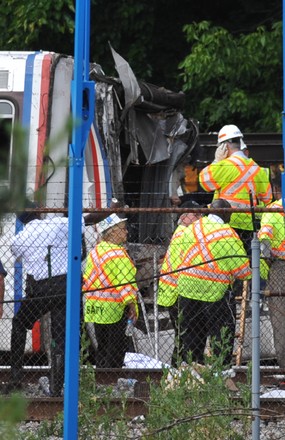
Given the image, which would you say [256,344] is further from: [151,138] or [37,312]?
[151,138]

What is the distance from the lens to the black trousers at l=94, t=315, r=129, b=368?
9.83 metres

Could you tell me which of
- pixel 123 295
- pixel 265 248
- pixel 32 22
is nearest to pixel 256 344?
pixel 123 295

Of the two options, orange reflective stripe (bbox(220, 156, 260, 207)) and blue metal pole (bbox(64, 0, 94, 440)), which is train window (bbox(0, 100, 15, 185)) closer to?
blue metal pole (bbox(64, 0, 94, 440))

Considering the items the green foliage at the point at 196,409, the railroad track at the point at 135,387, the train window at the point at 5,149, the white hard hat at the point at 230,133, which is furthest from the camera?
the white hard hat at the point at 230,133

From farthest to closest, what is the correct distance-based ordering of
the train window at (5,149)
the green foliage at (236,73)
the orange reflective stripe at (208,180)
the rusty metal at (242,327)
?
the green foliage at (236,73) → the orange reflective stripe at (208,180) → the rusty metal at (242,327) → the train window at (5,149)

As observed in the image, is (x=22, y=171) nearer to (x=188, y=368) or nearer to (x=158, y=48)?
(x=188, y=368)

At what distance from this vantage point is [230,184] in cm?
1116

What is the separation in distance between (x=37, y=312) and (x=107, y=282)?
0.61m

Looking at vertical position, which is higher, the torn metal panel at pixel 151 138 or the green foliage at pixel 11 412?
the torn metal panel at pixel 151 138

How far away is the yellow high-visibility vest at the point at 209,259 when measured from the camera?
9.45m

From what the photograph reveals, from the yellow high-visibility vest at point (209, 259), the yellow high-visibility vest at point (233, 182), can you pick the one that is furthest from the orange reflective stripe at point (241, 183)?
the yellow high-visibility vest at point (209, 259)

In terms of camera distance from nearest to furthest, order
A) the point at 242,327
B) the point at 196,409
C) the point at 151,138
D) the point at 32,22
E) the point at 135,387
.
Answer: the point at 196,409, the point at 135,387, the point at 242,327, the point at 151,138, the point at 32,22

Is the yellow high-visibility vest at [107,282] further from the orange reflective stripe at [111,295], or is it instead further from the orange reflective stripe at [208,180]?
the orange reflective stripe at [208,180]

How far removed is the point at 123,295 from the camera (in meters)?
9.84
